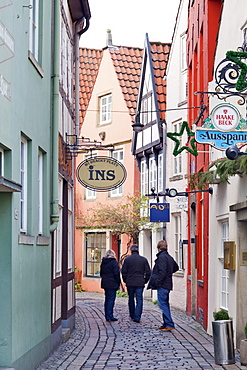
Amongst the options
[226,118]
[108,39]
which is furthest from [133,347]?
[108,39]

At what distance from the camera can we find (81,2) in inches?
598

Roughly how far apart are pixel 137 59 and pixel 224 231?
17059 mm

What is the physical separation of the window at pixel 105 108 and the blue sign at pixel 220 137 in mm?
19389

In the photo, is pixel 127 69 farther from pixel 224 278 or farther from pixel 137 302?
pixel 224 278

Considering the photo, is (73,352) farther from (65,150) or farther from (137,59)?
(137,59)

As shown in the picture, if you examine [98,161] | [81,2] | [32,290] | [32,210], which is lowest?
[32,290]

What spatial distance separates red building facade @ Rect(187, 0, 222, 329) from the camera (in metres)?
14.6

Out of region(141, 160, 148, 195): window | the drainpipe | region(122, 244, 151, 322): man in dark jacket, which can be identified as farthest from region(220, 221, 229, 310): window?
region(141, 160, 148, 195): window

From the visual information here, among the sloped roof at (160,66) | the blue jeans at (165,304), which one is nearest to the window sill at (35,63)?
the blue jeans at (165,304)

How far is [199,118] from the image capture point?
15.3 m

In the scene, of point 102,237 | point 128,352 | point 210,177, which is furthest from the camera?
point 102,237

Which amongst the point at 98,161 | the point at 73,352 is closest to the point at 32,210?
the point at 73,352

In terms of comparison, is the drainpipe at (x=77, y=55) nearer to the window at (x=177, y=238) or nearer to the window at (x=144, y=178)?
the window at (x=177, y=238)

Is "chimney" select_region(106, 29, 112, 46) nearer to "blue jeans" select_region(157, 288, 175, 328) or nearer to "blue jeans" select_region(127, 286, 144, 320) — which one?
"blue jeans" select_region(127, 286, 144, 320)
